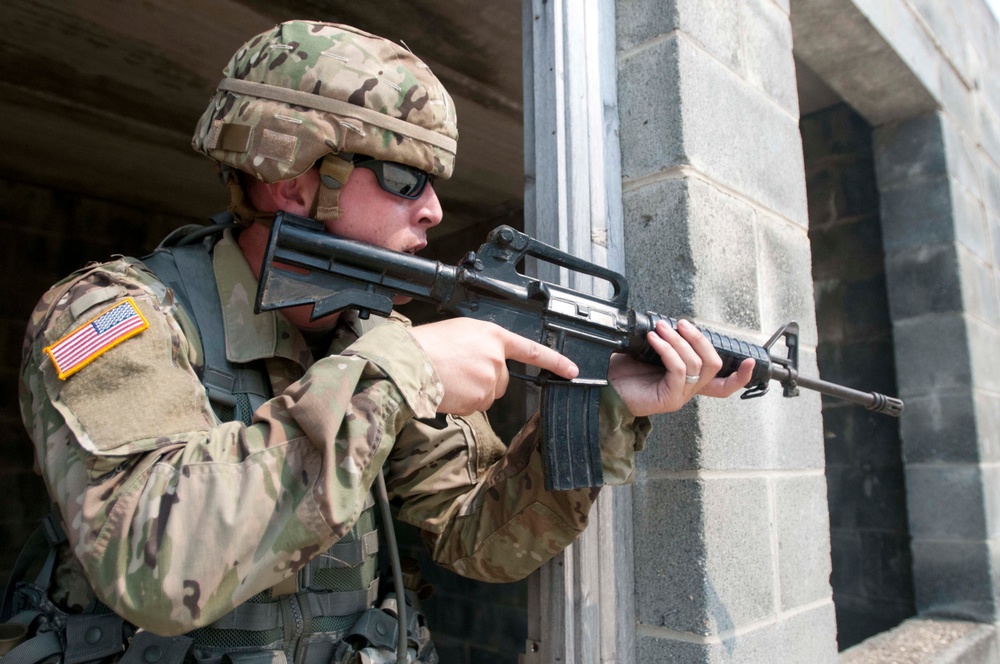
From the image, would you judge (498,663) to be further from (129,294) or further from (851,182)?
(129,294)

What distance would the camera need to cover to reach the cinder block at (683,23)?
1836mm

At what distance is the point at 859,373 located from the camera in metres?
3.86

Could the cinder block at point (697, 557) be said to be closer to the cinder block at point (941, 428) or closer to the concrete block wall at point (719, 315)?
the concrete block wall at point (719, 315)

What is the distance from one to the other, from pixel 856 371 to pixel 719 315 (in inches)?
98.1

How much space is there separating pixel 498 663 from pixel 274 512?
5.10 meters

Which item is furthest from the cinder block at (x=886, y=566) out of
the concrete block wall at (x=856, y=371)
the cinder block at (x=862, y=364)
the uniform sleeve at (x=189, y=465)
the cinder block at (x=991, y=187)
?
the uniform sleeve at (x=189, y=465)

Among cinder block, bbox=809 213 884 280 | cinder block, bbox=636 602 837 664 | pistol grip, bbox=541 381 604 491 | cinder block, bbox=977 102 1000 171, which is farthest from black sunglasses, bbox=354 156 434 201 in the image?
cinder block, bbox=977 102 1000 171

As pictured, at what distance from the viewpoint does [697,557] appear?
1.61 m

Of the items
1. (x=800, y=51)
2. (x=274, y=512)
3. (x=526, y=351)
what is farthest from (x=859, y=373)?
(x=274, y=512)

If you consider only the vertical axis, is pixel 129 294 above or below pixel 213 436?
above

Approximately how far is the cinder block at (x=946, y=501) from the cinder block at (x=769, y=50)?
6.55ft

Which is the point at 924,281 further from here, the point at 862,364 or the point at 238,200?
the point at 238,200

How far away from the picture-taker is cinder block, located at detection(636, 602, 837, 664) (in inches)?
62.9

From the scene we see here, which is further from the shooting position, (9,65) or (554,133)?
(9,65)
